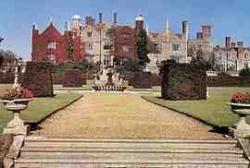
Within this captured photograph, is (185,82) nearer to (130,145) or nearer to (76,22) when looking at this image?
(130,145)

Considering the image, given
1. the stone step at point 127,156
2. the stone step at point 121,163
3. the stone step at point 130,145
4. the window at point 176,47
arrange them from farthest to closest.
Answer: the window at point 176,47
the stone step at point 130,145
the stone step at point 127,156
the stone step at point 121,163

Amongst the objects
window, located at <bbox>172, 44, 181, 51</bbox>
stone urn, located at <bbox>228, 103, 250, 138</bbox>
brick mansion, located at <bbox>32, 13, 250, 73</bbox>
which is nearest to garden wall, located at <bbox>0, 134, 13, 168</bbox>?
stone urn, located at <bbox>228, 103, 250, 138</bbox>

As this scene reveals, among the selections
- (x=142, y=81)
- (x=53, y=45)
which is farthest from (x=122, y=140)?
(x=53, y=45)

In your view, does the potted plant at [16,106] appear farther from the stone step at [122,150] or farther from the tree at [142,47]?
the tree at [142,47]

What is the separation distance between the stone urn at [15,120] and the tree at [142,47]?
→ 8690 cm

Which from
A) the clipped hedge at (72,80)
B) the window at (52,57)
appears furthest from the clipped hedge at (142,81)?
the window at (52,57)

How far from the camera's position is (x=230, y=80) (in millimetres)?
77750

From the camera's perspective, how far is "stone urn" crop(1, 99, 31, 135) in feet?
47.4

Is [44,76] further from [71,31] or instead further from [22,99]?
[71,31]

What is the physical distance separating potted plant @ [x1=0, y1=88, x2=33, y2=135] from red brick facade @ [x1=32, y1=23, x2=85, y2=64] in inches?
3416

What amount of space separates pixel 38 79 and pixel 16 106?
21981mm

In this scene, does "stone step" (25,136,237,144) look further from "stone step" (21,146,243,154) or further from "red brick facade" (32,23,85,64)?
"red brick facade" (32,23,85,64)

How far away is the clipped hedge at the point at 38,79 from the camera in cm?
3653

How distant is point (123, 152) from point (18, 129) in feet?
9.35
